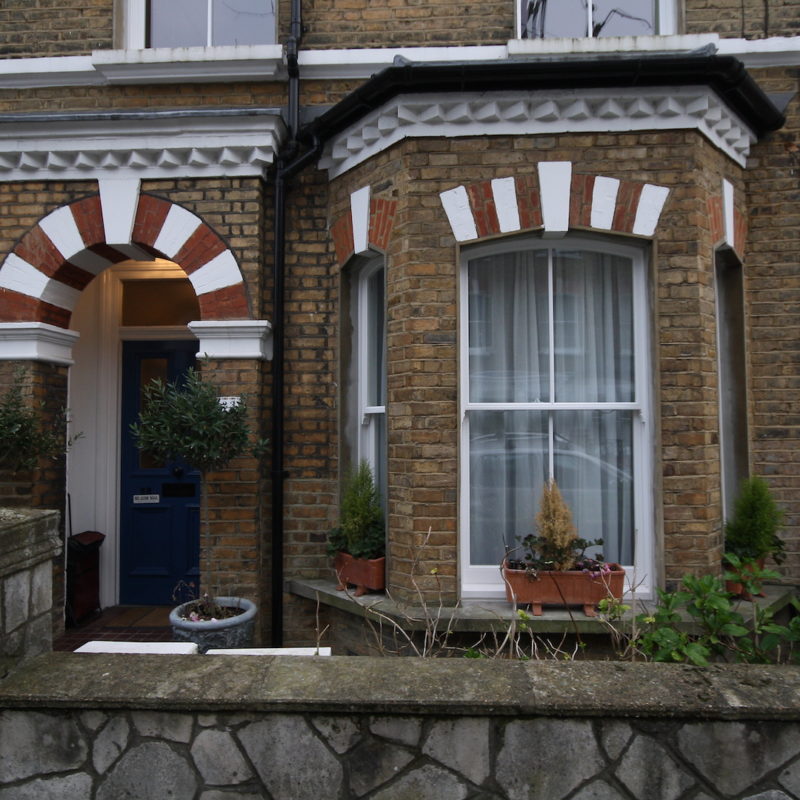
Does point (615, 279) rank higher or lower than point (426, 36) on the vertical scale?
lower

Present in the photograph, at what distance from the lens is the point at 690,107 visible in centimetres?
411

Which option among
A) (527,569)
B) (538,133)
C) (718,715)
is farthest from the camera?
(538,133)

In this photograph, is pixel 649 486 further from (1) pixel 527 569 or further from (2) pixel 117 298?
(2) pixel 117 298

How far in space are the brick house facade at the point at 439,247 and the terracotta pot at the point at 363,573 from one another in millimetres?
110

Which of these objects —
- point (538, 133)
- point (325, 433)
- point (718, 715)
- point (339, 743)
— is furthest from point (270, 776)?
point (538, 133)

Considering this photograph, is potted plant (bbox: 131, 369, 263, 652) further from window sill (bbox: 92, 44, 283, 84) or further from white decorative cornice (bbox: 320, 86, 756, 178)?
Result: window sill (bbox: 92, 44, 283, 84)

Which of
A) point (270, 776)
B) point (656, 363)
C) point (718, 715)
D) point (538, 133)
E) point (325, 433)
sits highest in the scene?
point (538, 133)

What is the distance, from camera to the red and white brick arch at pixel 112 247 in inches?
185

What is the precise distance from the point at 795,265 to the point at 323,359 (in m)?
3.45

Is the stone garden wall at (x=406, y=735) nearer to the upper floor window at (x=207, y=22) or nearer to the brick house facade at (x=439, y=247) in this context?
the brick house facade at (x=439, y=247)

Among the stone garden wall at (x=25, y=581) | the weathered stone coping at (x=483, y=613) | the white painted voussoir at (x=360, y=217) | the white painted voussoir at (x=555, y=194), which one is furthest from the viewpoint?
the white painted voussoir at (x=360, y=217)

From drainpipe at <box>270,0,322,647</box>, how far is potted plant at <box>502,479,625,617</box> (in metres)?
1.72

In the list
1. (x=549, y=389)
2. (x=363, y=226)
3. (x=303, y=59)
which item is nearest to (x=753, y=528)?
(x=549, y=389)

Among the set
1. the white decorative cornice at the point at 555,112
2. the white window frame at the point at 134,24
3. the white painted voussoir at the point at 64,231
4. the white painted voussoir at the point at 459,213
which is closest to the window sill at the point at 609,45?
the white decorative cornice at the point at 555,112
